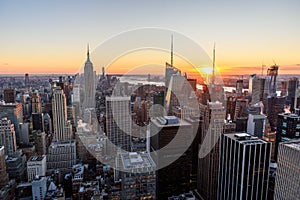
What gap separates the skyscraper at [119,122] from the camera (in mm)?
5383

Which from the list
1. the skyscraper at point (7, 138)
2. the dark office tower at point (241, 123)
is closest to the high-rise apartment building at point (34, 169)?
the skyscraper at point (7, 138)

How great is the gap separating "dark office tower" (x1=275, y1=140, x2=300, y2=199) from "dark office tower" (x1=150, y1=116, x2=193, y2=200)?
1.73 metres

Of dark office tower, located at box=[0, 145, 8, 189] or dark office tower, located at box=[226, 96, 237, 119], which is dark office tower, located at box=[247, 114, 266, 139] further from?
dark office tower, located at box=[0, 145, 8, 189]

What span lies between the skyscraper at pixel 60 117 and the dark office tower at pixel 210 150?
4.77 m

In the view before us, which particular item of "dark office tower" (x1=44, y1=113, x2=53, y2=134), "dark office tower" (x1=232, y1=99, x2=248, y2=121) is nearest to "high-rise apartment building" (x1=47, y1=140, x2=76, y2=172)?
"dark office tower" (x1=44, y1=113, x2=53, y2=134)

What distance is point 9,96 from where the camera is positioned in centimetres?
764

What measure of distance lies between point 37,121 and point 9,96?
1440 mm

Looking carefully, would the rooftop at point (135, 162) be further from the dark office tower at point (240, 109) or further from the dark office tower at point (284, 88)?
the dark office tower at point (284, 88)

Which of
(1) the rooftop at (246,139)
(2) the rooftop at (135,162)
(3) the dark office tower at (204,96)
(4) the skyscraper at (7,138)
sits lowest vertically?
(4) the skyscraper at (7,138)

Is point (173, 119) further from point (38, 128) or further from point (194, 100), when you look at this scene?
point (38, 128)

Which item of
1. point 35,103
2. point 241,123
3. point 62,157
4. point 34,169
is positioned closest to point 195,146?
point 241,123

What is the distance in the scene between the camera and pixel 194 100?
5.19 m

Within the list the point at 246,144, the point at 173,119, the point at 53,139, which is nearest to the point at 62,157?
the point at 53,139

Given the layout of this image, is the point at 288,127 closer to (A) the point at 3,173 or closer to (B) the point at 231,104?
(B) the point at 231,104
